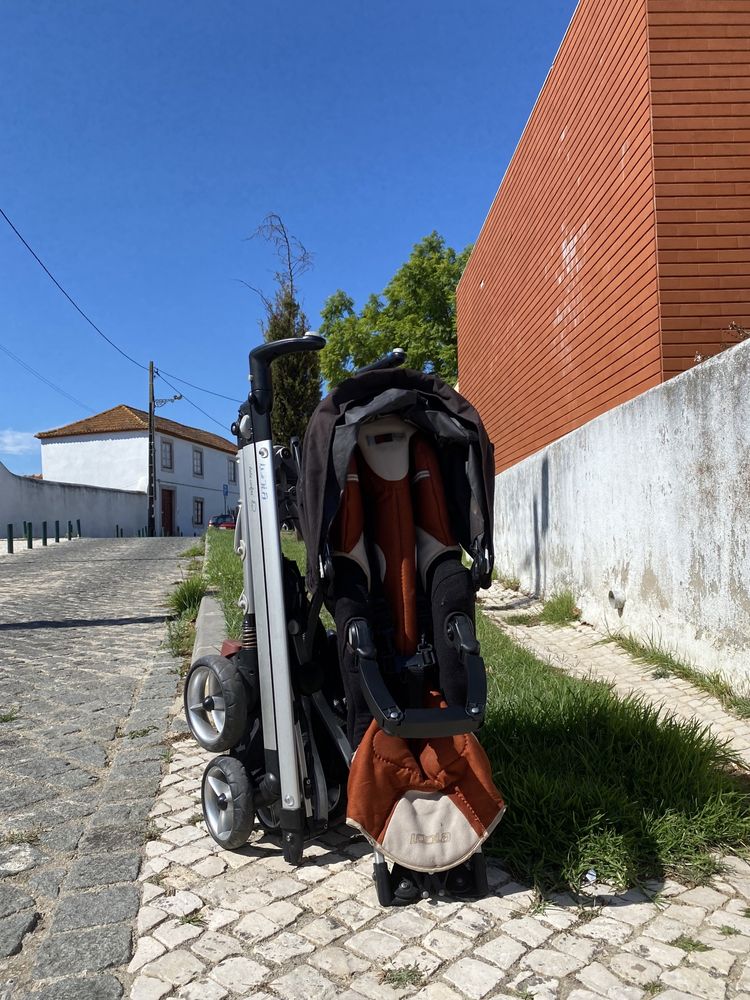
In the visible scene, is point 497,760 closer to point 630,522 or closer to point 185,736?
point 185,736

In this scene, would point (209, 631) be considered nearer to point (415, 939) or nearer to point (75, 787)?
point (75, 787)

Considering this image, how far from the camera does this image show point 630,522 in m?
6.73

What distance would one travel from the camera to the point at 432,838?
2.53 metres

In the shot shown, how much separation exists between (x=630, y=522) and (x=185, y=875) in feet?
16.1

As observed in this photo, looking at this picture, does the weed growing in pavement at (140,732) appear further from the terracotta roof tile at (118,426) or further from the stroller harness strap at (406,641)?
the terracotta roof tile at (118,426)

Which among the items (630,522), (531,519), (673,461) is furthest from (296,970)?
(531,519)

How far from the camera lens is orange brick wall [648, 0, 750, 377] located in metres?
7.03

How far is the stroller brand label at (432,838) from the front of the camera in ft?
8.27

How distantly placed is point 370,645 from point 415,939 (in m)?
0.87

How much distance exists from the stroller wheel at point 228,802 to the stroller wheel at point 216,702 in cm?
9

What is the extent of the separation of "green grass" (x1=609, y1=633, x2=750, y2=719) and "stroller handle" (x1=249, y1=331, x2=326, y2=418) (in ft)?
10.6

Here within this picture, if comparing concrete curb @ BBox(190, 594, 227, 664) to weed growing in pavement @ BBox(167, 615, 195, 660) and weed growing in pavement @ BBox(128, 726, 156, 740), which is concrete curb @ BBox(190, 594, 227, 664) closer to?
weed growing in pavement @ BBox(167, 615, 195, 660)

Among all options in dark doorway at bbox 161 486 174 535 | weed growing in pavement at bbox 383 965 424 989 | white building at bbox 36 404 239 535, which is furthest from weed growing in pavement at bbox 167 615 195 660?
dark doorway at bbox 161 486 174 535

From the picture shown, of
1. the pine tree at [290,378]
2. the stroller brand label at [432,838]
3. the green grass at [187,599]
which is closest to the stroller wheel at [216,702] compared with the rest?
the stroller brand label at [432,838]
